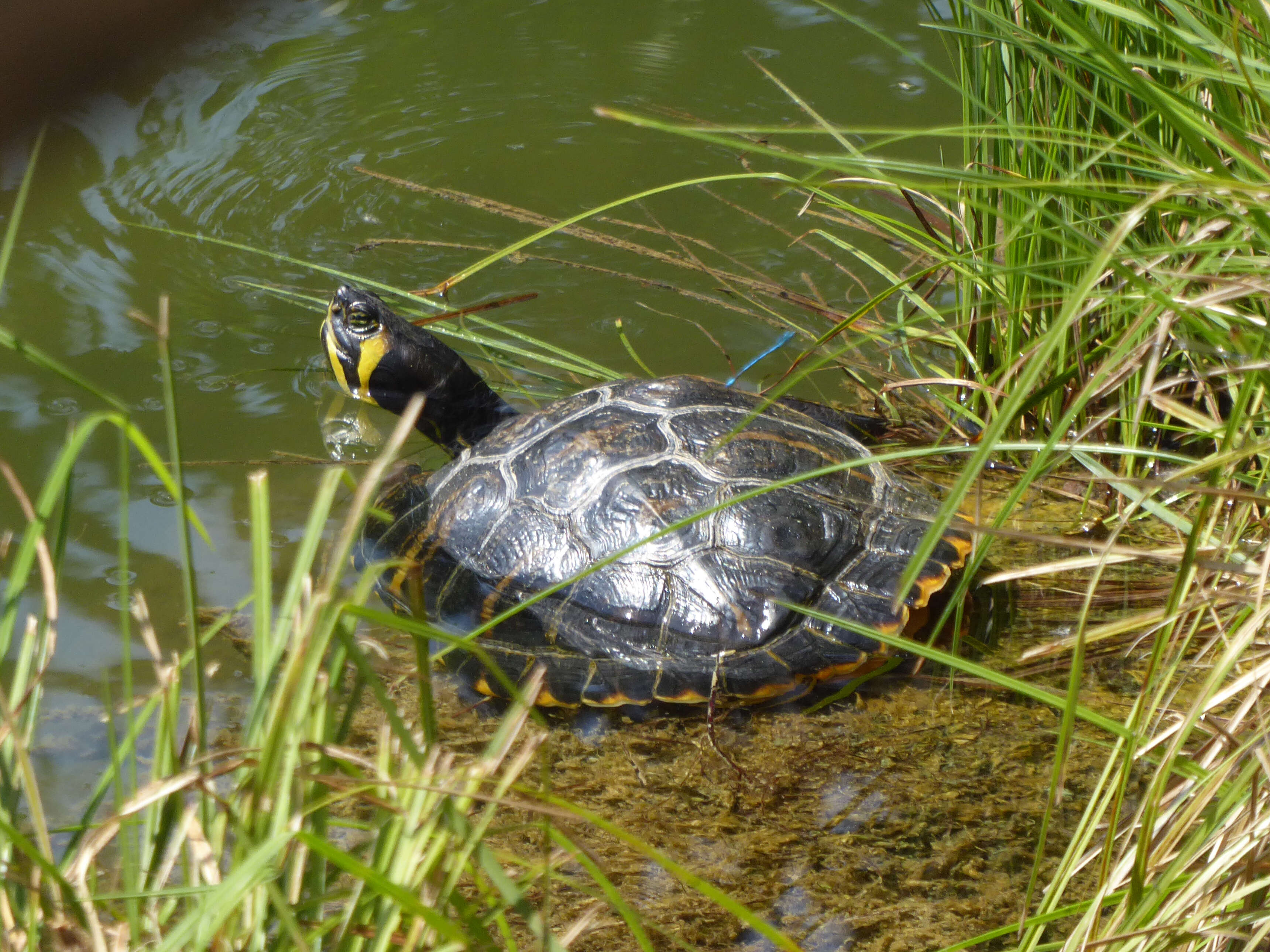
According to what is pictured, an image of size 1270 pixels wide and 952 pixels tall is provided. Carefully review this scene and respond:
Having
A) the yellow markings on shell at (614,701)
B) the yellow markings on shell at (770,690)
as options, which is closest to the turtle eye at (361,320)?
the yellow markings on shell at (614,701)

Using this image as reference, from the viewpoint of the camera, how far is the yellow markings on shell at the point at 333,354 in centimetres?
284

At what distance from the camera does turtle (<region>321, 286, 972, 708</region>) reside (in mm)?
1888

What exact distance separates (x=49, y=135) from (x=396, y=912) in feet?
13.9

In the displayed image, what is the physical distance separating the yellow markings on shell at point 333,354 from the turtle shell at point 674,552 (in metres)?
0.83

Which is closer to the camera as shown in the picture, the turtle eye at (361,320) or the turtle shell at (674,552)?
the turtle shell at (674,552)

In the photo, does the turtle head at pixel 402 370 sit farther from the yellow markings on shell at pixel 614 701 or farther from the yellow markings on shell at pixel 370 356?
the yellow markings on shell at pixel 614 701

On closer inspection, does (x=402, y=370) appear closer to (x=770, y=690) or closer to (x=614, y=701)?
(x=614, y=701)

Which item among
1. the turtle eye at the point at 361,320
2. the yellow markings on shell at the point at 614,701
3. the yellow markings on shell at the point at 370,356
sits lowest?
the yellow markings on shell at the point at 614,701

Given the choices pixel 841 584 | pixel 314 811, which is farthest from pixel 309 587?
pixel 841 584

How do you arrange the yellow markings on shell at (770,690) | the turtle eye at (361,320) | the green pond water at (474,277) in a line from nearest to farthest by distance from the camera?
the green pond water at (474,277), the yellow markings on shell at (770,690), the turtle eye at (361,320)

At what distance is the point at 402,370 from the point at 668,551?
4.16ft

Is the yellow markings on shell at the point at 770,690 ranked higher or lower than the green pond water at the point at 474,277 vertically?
lower

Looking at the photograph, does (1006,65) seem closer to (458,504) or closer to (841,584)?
(841,584)

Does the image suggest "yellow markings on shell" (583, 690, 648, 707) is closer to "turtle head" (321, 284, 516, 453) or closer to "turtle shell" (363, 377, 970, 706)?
"turtle shell" (363, 377, 970, 706)
